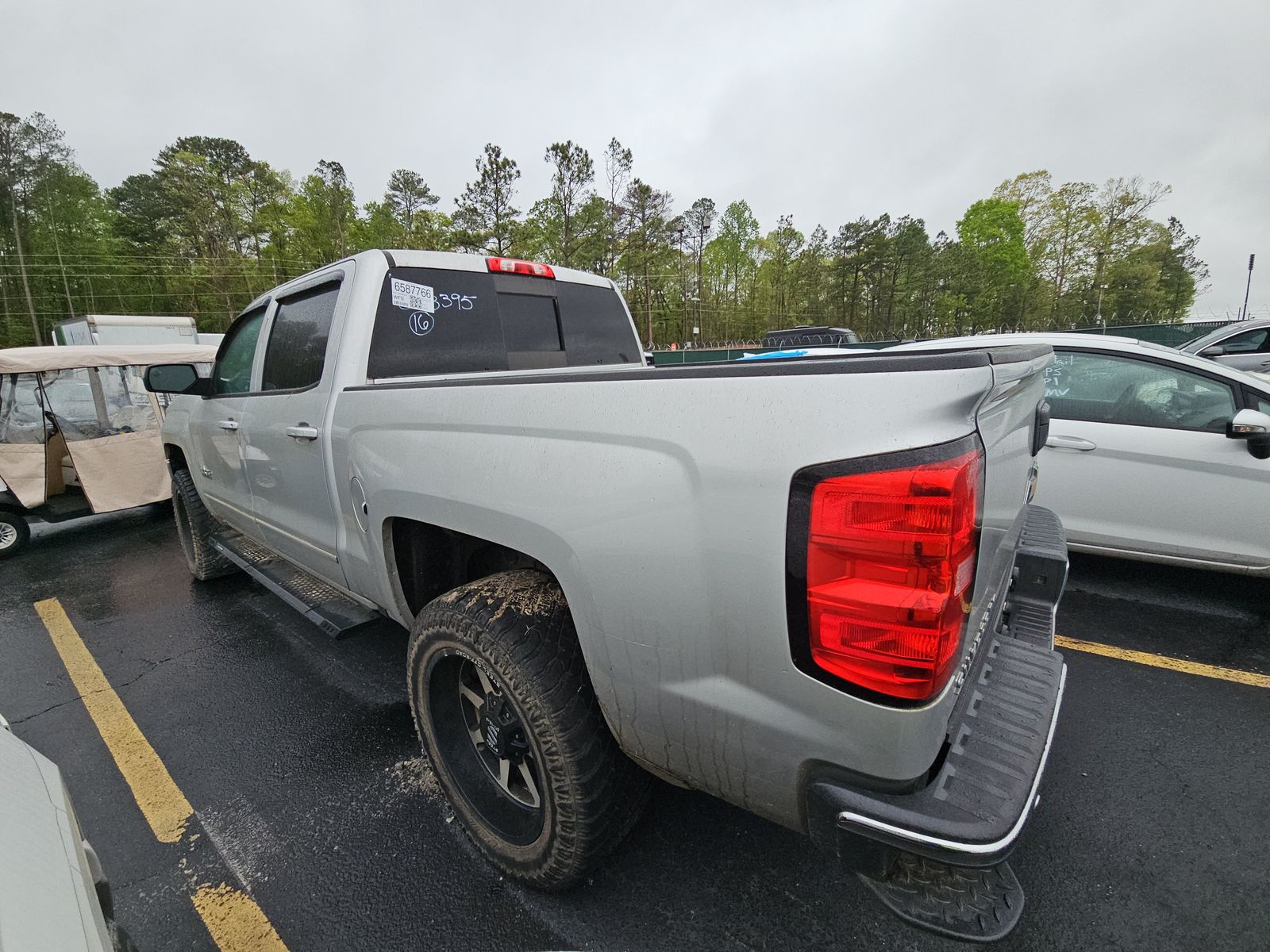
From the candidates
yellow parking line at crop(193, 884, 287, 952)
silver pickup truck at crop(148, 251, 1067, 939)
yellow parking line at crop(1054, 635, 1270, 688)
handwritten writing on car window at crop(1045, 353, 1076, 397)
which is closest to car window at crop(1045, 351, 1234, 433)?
handwritten writing on car window at crop(1045, 353, 1076, 397)

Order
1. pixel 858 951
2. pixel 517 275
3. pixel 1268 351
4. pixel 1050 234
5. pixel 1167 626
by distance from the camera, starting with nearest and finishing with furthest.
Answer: pixel 858 951 → pixel 517 275 → pixel 1167 626 → pixel 1268 351 → pixel 1050 234

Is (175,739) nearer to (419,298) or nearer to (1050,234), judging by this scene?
(419,298)

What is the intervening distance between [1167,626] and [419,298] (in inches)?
178

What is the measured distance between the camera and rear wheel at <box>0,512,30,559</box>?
561cm

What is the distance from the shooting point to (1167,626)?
328 centimetres

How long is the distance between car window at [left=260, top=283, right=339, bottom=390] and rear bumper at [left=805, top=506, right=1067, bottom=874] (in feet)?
8.34

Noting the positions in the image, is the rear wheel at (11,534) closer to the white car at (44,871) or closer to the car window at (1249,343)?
the white car at (44,871)

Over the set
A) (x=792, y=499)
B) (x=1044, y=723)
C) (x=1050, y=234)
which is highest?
(x=1050, y=234)

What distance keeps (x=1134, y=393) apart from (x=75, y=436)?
9.44 metres

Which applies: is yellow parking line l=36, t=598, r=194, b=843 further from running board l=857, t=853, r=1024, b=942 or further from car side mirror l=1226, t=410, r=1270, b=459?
car side mirror l=1226, t=410, r=1270, b=459

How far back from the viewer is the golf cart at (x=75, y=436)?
A: 18.6ft

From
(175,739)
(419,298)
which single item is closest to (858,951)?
(419,298)

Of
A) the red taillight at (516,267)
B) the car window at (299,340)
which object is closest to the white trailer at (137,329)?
the car window at (299,340)

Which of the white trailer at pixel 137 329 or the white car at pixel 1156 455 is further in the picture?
the white trailer at pixel 137 329
